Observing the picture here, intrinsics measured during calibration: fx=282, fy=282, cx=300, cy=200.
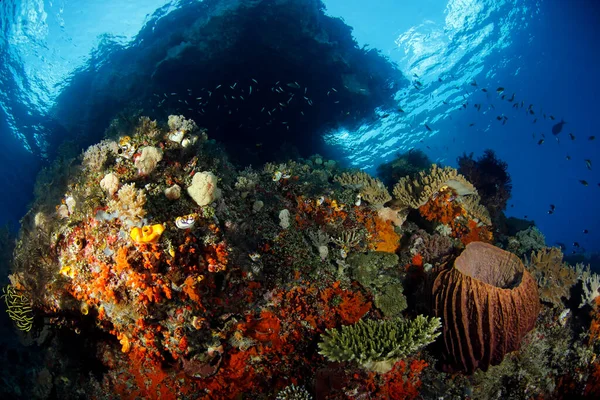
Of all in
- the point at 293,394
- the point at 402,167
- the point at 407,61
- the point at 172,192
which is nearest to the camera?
the point at 172,192

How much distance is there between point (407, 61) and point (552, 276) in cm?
2666

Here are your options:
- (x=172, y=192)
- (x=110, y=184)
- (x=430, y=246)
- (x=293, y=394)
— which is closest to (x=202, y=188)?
(x=172, y=192)

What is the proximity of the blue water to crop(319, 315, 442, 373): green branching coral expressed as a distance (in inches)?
700

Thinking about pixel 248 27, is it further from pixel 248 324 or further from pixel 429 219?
pixel 248 324

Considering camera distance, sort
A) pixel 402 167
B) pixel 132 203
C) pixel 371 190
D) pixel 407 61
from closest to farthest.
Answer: pixel 132 203
pixel 371 190
pixel 402 167
pixel 407 61

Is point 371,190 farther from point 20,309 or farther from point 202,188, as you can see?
point 20,309

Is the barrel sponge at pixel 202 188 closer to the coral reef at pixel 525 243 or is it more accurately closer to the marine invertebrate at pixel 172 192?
the marine invertebrate at pixel 172 192

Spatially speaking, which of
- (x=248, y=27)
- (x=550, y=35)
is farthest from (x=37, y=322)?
(x=550, y=35)

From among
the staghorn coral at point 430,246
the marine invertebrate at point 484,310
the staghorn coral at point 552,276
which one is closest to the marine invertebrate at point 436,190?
the staghorn coral at point 430,246

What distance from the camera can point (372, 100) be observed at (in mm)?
22266

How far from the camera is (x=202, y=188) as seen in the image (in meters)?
4.54

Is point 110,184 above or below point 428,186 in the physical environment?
above

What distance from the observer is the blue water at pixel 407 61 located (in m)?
17.8

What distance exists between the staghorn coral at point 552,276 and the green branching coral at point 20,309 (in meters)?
10.3
